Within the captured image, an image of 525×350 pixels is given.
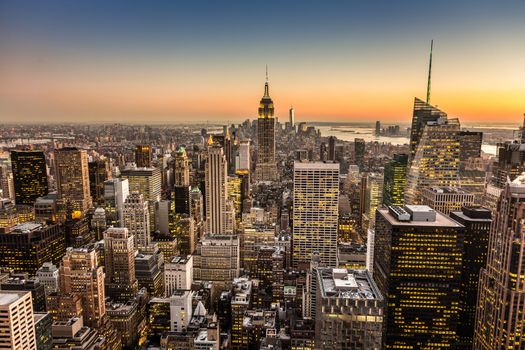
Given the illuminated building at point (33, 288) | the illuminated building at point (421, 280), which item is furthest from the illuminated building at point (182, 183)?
the illuminated building at point (421, 280)

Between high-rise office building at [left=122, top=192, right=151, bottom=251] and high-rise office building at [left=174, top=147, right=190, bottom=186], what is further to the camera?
high-rise office building at [left=174, top=147, right=190, bottom=186]

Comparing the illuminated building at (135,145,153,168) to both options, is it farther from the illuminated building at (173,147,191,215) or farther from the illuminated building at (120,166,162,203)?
the illuminated building at (173,147,191,215)

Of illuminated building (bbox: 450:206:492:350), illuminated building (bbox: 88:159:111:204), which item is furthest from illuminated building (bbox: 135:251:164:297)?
illuminated building (bbox: 450:206:492:350)

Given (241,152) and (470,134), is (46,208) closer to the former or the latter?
(241,152)

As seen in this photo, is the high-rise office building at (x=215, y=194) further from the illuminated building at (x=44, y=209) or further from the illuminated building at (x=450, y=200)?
the illuminated building at (x=450, y=200)

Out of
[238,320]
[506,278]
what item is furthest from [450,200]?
[238,320]

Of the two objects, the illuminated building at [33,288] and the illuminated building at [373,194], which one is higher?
the illuminated building at [373,194]

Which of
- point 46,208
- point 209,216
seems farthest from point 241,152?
point 46,208
